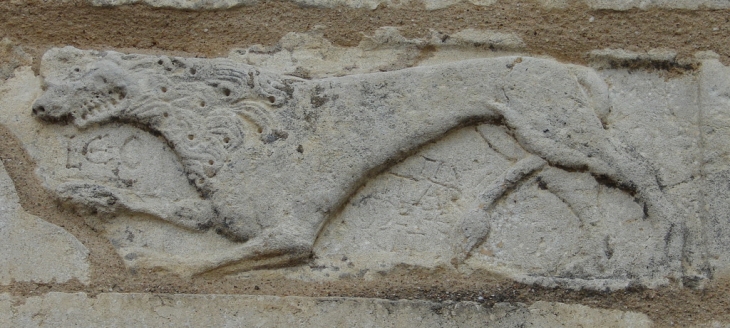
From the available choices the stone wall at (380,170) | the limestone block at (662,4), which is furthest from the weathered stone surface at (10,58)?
the limestone block at (662,4)

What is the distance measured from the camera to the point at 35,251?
9.32 ft

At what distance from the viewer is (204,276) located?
112 inches

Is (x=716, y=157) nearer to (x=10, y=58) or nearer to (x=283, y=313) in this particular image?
(x=283, y=313)

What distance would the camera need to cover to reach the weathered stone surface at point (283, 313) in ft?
9.05

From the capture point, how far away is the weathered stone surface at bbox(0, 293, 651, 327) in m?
2.76

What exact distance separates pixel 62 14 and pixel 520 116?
1.56 meters

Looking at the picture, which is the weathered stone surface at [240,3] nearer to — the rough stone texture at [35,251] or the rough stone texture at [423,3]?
the rough stone texture at [423,3]

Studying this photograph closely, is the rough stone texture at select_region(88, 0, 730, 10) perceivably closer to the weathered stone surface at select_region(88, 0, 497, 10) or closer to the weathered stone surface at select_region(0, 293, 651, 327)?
the weathered stone surface at select_region(88, 0, 497, 10)

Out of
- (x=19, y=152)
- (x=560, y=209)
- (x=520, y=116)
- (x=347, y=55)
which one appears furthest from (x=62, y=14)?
(x=560, y=209)

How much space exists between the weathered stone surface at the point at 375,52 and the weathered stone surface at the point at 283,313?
2.54 ft

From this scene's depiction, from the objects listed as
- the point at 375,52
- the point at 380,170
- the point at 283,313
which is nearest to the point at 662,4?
the point at 375,52

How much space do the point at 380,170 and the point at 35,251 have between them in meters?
1.09

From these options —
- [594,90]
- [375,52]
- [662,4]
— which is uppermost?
[662,4]

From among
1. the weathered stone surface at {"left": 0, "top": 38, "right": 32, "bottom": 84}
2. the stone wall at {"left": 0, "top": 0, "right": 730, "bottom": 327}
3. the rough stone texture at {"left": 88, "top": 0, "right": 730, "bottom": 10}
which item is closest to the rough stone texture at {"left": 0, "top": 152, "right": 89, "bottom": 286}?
the stone wall at {"left": 0, "top": 0, "right": 730, "bottom": 327}
